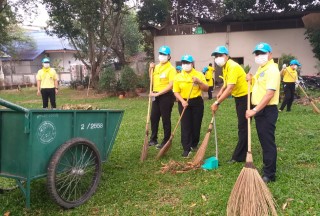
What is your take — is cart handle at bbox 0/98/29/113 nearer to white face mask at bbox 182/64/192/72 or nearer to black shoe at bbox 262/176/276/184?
black shoe at bbox 262/176/276/184

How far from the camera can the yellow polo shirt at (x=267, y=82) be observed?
4.12 meters

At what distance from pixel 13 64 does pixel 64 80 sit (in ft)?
14.3

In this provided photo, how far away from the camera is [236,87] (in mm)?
5191

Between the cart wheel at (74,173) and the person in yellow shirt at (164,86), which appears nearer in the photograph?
the cart wheel at (74,173)

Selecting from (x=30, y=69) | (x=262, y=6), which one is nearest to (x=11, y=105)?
(x=262, y=6)

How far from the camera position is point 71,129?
13.5ft

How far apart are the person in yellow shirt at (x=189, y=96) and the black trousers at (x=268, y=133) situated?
1.66 metres

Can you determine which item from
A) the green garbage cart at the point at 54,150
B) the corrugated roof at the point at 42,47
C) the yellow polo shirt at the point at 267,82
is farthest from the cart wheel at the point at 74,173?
the corrugated roof at the point at 42,47

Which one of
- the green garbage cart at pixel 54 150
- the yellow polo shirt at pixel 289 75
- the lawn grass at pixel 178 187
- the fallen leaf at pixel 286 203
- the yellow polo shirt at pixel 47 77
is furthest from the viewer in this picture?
the yellow polo shirt at pixel 289 75

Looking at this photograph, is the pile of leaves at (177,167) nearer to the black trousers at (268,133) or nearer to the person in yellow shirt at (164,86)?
the black trousers at (268,133)

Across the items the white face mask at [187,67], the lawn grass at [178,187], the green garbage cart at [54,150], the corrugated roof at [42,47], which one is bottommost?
the lawn grass at [178,187]

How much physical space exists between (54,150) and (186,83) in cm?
273

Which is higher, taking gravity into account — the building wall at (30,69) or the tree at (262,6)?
the tree at (262,6)

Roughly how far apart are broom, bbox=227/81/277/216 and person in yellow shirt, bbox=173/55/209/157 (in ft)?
7.34
